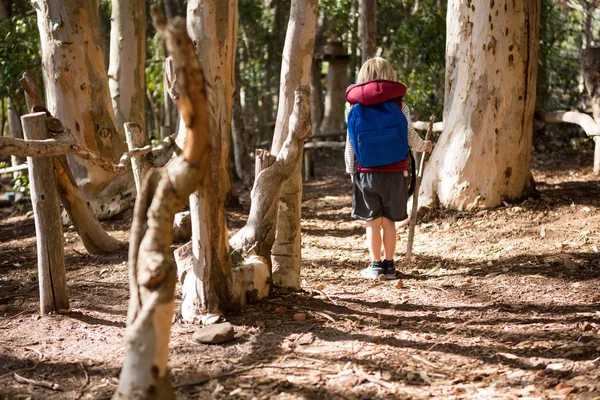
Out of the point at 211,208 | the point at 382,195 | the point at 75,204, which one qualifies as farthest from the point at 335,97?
the point at 211,208

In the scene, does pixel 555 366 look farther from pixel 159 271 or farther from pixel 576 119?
pixel 576 119

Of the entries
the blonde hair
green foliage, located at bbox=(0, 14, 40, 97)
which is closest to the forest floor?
the blonde hair

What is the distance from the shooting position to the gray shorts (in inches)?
209

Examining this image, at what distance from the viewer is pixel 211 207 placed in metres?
4.01

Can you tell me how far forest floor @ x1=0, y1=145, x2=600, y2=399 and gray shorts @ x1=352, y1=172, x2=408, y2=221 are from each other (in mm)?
561

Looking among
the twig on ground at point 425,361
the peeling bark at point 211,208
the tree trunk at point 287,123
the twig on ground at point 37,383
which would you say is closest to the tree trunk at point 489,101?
the tree trunk at point 287,123

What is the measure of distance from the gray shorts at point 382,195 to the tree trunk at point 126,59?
477 cm

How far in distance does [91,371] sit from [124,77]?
6.27 metres

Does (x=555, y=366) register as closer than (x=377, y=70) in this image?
Yes

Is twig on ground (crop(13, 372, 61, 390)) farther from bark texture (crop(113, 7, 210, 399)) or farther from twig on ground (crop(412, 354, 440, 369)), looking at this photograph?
twig on ground (crop(412, 354, 440, 369))

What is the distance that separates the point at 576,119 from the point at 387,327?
12.8ft

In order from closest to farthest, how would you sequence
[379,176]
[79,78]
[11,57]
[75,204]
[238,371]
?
[238,371] < [379,176] < [75,204] < [79,78] < [11,57]

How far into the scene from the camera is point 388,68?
17.0 ft

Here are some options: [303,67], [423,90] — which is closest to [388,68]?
[303,67]
